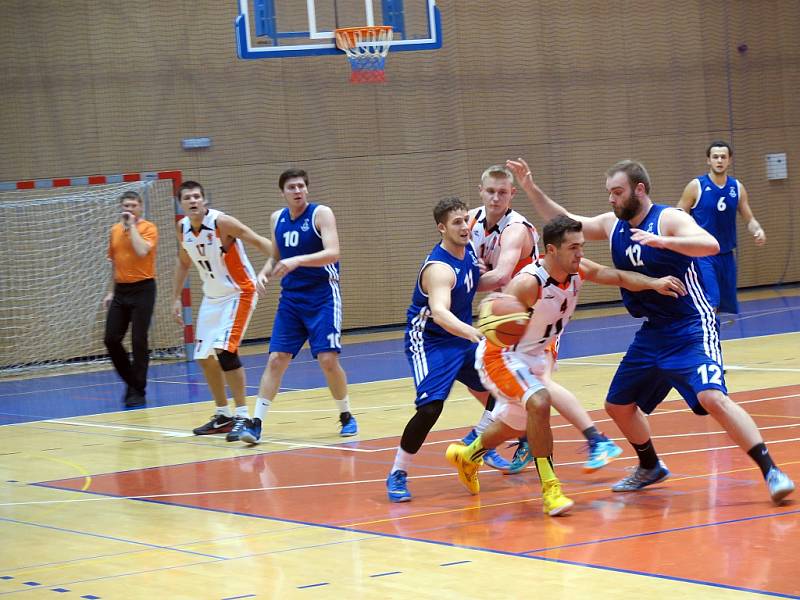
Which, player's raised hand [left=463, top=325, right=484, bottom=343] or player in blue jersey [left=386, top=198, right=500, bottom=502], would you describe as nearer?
player's raised hand [left=463, top=325, right=484, bottom=343]

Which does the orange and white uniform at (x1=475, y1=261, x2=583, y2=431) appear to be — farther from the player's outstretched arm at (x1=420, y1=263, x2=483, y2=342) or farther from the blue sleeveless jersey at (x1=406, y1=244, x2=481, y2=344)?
the blue sleeveless jersey at (x1=406, y1=244, x2=481, y2=344)

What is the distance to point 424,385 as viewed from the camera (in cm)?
712

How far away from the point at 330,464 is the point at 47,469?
205 centimetres

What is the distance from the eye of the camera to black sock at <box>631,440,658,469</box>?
688 cm

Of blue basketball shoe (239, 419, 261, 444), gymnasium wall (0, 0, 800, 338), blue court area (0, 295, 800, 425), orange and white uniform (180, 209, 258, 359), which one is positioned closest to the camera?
blue basketball shoe (239, 419, 261, 444)

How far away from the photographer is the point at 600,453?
6859 mm

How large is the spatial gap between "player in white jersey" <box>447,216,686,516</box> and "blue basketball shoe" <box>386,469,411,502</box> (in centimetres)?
57

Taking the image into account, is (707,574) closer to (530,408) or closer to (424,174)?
(530,408)

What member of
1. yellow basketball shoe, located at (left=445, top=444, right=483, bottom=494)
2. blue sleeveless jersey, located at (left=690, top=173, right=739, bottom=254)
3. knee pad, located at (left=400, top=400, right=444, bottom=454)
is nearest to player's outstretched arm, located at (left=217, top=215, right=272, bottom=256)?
knee pad, located at (left=400, top=400, right=444, bottom=454)

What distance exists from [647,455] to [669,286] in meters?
1.05

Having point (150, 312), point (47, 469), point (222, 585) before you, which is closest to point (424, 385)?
point (222, 585)

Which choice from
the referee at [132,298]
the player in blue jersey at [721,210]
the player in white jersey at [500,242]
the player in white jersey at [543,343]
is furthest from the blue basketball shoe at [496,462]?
the referee at [132,298]

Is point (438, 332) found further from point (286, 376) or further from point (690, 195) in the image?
point (286, 376)

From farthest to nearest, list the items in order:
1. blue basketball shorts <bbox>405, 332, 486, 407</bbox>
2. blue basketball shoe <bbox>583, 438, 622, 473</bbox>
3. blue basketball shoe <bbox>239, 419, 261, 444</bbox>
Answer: blue basketball shoe <bbox>239, 419, 261, 444</bbox>
blue basketball shorts <bbox>405, 332, 486, 407</bbox>
blue basketball shoe <bbox>583, 438, 622, 473</bbox>
